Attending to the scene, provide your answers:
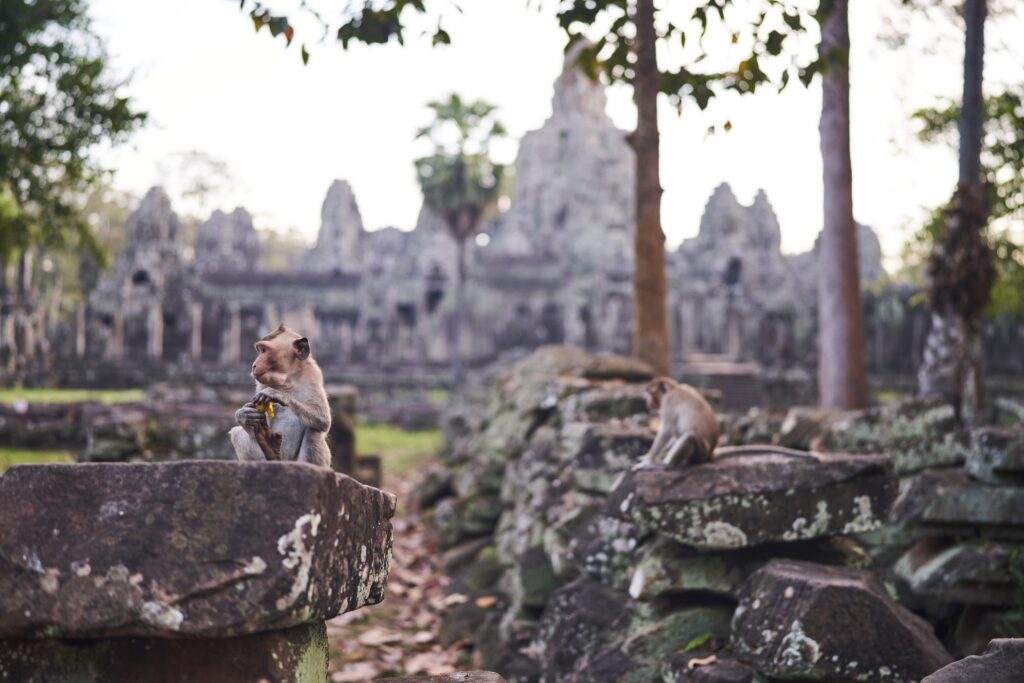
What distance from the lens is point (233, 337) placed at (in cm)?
4481

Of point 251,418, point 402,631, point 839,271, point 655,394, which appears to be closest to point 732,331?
point 839,271

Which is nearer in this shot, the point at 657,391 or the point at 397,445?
the point at 657,391

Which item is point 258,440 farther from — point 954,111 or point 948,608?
point 954,111

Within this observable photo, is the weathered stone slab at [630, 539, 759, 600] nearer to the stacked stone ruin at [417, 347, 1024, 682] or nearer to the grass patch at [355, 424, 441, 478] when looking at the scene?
the stacked stone ruin at [417, 347, 1024, 682]

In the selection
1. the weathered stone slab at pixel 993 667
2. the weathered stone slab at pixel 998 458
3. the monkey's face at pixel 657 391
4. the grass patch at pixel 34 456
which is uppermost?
the monkey's face at pixel 657 391

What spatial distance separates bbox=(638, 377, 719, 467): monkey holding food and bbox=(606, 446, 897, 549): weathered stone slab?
0.89 ft

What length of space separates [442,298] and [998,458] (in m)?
40.5

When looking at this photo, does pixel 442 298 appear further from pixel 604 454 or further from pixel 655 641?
pixel 655 641

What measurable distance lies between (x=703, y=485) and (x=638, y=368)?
560 cm

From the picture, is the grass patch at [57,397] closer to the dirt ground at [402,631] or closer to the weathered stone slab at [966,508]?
the dirt ground at [402,631]

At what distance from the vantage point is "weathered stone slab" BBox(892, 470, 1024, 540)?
5.63 metres

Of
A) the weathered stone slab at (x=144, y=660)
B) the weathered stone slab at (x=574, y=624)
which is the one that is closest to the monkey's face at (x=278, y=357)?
the weathered stone slab at (x=144, y=660)

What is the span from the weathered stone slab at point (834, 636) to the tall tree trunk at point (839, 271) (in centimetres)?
780

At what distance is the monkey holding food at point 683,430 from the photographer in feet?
18.4
